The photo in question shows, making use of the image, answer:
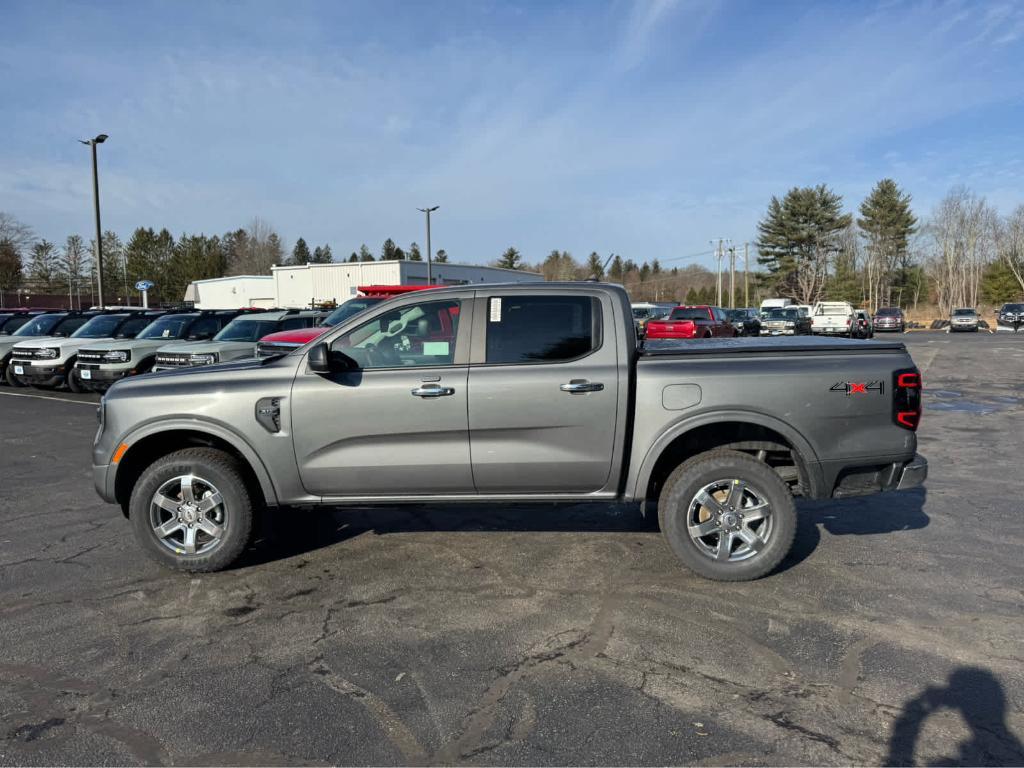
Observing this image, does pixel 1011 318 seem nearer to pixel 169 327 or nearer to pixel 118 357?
pixel 169 327

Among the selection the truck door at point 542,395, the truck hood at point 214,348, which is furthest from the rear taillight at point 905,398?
the truck hood at point 214,348

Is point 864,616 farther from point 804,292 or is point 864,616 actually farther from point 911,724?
point 804,292

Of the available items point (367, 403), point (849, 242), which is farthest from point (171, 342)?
point (849, 242)

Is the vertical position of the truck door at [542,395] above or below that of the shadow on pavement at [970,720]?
above

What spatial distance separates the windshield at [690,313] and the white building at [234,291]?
43943 mm

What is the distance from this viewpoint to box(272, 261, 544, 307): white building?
53656 mm

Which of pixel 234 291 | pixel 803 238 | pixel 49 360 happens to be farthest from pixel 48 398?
pixel 803 238

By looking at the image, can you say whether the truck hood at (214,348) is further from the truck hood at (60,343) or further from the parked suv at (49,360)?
the parked suv at (49,360)

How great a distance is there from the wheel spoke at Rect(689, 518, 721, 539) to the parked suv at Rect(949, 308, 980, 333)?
49169 mm

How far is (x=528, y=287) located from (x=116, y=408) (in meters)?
2.86

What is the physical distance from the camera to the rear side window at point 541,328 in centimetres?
490

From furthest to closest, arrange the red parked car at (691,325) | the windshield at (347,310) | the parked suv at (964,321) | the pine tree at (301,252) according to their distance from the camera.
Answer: the pine tree at (301,252) < the parked suv at (964,321) < the red parked car at (691,325) < the windshield at (347,310)

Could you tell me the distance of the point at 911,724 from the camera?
10.5 ft

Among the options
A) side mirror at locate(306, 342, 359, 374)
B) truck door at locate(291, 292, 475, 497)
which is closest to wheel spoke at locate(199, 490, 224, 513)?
truck door at locate(291, 292, 475, 497)
